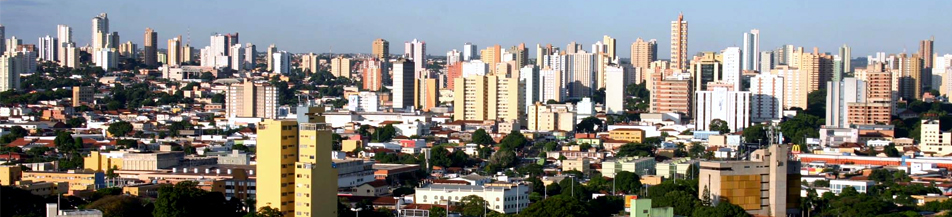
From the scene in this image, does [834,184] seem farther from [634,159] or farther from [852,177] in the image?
[634,159]

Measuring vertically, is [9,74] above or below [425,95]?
above

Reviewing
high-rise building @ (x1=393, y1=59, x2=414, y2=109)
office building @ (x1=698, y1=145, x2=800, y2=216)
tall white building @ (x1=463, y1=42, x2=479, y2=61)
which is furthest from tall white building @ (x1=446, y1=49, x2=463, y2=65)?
office building @ (x1=698, y1=145, x2=800, y2=216)

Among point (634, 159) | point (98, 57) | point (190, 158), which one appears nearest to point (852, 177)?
point (634, 159)

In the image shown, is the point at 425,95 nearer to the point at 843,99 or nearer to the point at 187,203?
the point at 843,99

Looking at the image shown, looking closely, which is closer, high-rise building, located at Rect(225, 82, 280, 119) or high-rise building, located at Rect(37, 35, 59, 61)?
high-rise building, located at Rect(225, 82, 280, 119)

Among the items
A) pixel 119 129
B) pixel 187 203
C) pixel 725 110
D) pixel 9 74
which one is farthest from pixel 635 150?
pixel 9 74

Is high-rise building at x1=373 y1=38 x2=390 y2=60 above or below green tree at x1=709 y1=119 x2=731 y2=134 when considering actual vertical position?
above

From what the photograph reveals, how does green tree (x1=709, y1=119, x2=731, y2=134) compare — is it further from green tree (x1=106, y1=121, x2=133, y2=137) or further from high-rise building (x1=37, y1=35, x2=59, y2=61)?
high-rise building (x1=37, y1=35, x2=59, y2=61)
